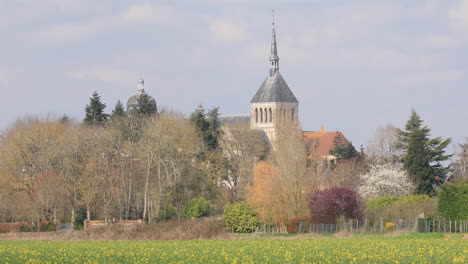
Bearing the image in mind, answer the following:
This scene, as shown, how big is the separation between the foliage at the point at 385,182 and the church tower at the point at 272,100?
68.1 meters

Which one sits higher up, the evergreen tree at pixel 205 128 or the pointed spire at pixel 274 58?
the pointed spire at pixel 274 58

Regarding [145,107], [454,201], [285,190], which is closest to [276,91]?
[145,107]

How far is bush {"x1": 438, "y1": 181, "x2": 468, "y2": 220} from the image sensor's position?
5906cm

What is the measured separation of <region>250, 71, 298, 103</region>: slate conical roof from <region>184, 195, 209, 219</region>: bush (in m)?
86.8

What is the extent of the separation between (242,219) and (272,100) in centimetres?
9856

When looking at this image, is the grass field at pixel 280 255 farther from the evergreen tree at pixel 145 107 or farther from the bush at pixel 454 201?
the evergreen tree at pixel 145 107

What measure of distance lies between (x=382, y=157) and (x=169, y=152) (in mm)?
32943

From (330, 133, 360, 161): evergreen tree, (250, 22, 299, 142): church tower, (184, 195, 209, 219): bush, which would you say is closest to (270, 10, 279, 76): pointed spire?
(250, 22, 299, 142): church tower

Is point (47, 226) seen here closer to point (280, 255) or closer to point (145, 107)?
point (145, 107)

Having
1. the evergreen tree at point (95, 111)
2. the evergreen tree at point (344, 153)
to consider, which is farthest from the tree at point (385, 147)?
the evergreen tree at point (95, 111)

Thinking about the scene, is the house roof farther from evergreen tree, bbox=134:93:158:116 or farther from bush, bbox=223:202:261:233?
bush, bbox=223:202:261:233

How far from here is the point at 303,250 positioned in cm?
3719

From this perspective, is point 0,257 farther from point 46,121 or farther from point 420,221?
point 46,121

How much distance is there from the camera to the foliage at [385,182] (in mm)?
87062
